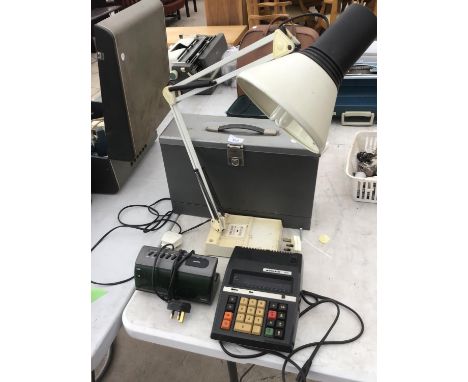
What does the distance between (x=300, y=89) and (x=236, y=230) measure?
464 mm

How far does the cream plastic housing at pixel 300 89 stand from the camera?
0.43 meters

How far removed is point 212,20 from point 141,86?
1843mm

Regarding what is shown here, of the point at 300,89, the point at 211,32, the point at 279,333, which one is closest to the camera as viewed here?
the point at 300,89

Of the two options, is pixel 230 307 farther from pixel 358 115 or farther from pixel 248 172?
pixel 358 115

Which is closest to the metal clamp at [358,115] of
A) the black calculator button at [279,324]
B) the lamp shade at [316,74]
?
the lamp shade at [316,74]

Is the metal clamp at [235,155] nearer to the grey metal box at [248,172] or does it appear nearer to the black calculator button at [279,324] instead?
the grey metal box at [248,172]

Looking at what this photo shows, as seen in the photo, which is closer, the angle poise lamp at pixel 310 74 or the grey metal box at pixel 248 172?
the angle poise lamp at pixel 310 74

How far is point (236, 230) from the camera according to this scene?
0.84 m

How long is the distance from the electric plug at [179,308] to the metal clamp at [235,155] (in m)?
0.32

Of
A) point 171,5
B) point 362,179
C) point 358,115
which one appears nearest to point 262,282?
point 362,179

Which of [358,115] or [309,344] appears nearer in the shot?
[309,344]

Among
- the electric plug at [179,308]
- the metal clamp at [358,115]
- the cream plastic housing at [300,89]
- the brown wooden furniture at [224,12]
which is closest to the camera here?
the cream plastic housing at [300,89]

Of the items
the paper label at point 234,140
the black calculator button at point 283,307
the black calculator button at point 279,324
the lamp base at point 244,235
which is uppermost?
the paper label at point 234,140

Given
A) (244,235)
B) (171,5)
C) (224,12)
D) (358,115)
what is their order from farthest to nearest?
1. (171,5)
2. (224,12)
3. (358,115)
4. (244,235)
